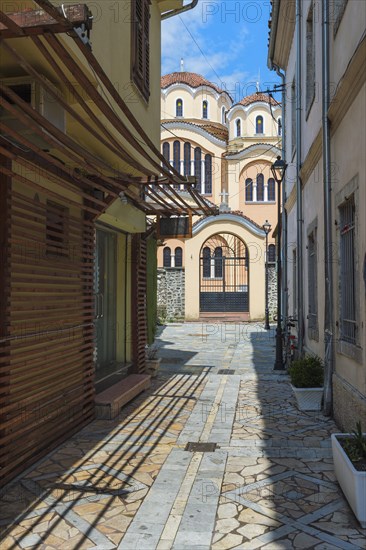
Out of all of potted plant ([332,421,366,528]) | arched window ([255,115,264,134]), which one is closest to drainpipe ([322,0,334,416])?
potted plant ([332,421,366,528])

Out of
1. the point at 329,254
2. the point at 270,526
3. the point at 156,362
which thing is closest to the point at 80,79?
the point at 270,526

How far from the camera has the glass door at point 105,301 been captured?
9.00 m

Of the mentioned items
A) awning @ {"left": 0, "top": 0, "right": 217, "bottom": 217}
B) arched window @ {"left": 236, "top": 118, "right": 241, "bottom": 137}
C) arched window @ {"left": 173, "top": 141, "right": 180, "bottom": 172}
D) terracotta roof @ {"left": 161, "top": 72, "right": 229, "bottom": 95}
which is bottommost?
awning @ {"left": 0, "top": 0, "right": 217, "bottom": 217}

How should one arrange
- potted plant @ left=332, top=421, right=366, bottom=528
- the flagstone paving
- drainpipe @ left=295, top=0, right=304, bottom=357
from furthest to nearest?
drainpipe @ left=295, top=0, right=304, bottom=357 < potted plant @ left=332, top=421, right=366, bottom=528 < the flagstone paving

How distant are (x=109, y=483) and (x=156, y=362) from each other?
580 centimetres

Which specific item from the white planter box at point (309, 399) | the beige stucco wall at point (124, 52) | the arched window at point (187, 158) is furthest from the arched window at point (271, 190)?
the white planter box at point (309, 399)

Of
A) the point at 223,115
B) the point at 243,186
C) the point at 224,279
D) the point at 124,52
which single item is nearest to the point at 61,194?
the point at 124,52

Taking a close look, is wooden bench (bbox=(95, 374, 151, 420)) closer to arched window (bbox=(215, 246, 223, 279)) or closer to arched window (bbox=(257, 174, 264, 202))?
arched window (bbox=(215, 246, 223, 279))

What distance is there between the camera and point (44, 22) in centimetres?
326

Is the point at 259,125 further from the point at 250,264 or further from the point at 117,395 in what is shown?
the point at 117,395

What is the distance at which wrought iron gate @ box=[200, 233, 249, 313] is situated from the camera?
25.6m

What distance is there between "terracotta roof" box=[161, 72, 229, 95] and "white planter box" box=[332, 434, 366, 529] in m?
36.5

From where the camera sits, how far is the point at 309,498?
14.7ft

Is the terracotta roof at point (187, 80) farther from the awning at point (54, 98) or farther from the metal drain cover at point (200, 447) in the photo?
the metal drain cover at point (200, 447)
